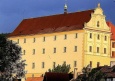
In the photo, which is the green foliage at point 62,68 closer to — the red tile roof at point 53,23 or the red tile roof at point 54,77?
the red tile roof at point 53,23

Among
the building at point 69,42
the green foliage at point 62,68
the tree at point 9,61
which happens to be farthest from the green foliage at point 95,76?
the building at point 69,42

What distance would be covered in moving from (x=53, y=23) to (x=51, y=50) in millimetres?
7760

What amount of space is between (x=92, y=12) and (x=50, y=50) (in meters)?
11.1

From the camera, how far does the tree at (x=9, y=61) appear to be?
2549 inches

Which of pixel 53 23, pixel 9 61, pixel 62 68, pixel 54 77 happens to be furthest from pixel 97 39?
pixel 9 61

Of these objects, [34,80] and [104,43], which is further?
[104,43]

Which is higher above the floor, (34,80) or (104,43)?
(104,43)

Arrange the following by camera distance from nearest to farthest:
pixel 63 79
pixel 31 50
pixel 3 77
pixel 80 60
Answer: pixel 3 77, pixel 63 79, pixel 80 60, pixel 31 50

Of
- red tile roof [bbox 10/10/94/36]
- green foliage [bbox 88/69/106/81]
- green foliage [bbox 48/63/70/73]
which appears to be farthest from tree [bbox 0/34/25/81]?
red tile roof [bbox 10/10/94/36]

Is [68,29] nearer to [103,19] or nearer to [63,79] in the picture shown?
[103,19]

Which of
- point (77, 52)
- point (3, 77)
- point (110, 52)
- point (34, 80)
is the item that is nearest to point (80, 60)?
point (77, 52)

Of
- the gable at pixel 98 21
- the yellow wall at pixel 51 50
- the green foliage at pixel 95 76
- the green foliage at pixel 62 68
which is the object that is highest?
the gable at pixel 98 21

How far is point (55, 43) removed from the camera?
12756 centimetres

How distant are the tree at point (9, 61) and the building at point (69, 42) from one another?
53868mm
